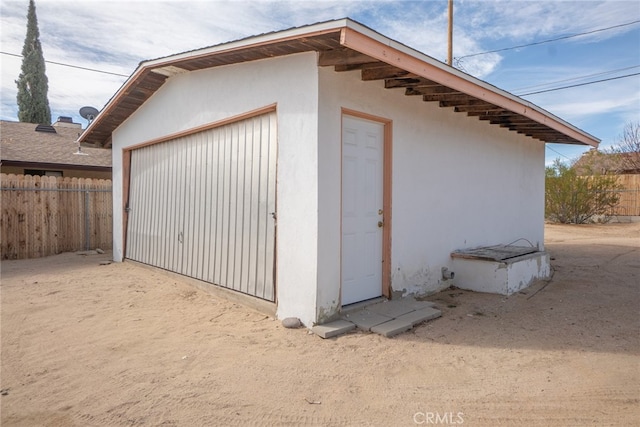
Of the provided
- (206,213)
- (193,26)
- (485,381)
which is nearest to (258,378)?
(485,381)

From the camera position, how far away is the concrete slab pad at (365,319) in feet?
13.3

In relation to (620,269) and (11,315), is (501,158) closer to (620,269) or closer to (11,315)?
(620,269)

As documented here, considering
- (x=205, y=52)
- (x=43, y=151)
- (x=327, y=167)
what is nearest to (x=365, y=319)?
(x=327, y=167)

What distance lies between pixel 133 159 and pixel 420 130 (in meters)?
6.33

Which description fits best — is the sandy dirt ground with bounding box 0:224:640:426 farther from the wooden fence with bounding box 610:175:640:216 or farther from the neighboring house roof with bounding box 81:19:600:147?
the wooden fence with bounding box 610:175:640:216

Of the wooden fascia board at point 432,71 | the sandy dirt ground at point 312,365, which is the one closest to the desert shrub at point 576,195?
the wooden fascia board at point 432,71

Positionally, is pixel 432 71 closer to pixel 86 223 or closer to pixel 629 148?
pixel 86 223

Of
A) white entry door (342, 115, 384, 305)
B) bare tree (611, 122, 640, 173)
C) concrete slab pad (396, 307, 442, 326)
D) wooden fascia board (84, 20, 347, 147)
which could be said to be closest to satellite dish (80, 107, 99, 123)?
wooden fascia board (84, 20, 347, 147)

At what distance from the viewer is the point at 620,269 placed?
716 centimetres

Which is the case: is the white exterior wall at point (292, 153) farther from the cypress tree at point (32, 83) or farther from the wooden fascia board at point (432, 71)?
the cypress tree at point (32, 83)

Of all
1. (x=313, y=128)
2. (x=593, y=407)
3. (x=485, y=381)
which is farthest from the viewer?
(x=313, y=128)

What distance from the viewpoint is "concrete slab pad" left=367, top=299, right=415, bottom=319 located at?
175 inches

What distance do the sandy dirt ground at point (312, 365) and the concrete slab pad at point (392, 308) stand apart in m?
0.35

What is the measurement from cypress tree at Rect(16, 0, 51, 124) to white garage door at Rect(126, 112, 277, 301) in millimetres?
17728
